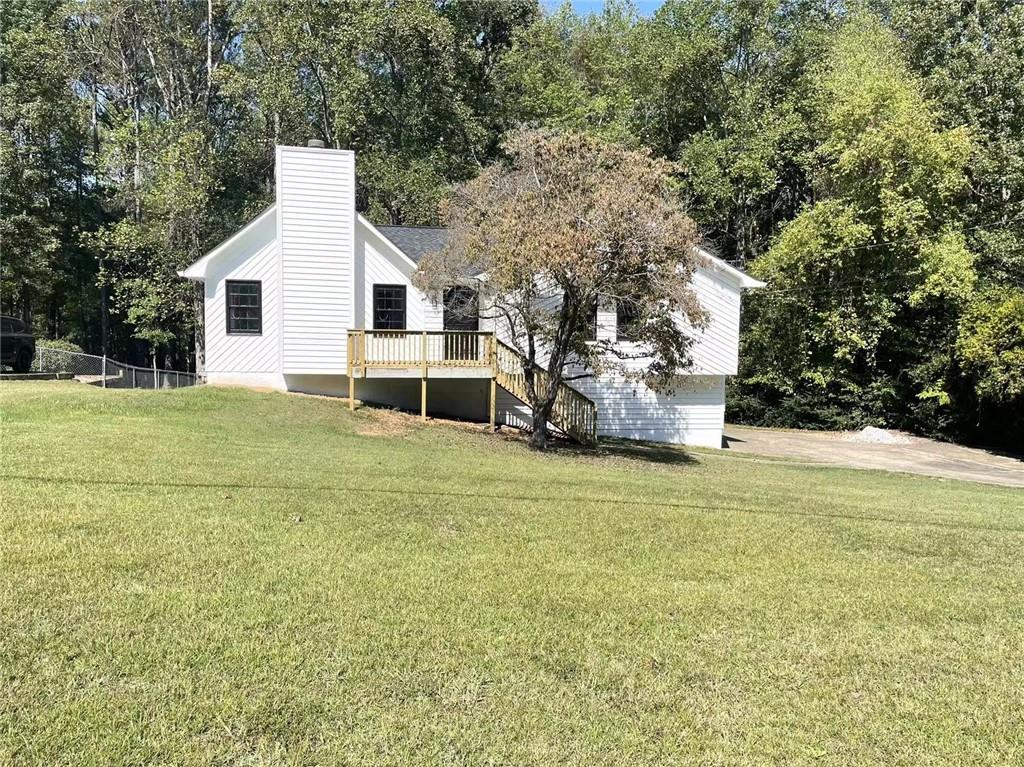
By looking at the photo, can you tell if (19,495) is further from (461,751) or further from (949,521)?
(949,521)

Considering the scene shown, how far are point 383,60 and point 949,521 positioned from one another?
2736 centimetres

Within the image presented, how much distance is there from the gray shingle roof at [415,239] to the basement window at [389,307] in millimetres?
1004

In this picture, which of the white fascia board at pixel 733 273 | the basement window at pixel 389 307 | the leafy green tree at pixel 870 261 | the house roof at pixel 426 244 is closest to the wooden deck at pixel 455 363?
the basement window at pixel 389 307

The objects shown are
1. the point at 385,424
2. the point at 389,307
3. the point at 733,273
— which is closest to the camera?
the point at 385,424

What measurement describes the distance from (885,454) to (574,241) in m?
12.9

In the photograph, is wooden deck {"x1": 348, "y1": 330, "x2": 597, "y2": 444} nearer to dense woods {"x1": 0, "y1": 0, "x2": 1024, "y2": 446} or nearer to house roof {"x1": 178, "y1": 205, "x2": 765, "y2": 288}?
house roof {"x1": 178, "y1": 205, "x2": 765, "y2": 288}

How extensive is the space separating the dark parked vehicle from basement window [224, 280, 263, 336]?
5959 mm

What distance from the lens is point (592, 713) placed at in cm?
319

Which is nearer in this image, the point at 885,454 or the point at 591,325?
the point at 591,325

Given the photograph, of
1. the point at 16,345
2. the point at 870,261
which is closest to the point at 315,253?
the point at 16,345

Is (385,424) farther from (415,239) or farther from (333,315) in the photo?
(415,239)

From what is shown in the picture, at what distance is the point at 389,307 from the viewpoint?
59.2ft

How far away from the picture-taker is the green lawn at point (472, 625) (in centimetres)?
295

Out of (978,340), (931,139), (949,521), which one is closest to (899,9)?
(931,139)
